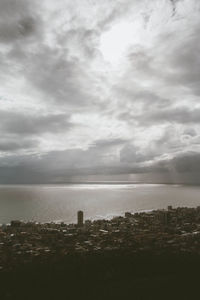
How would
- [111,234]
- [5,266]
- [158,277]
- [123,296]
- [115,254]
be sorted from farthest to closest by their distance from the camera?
[111,234] → [115,254] → [5,266] → [158,277] → [123,296]

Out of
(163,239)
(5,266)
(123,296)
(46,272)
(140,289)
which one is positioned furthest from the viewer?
(163,239)

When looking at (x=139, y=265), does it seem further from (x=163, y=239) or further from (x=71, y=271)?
(x=163, y=239)

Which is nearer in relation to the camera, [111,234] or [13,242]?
[13,242]

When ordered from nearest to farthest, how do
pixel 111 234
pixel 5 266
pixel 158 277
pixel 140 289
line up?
pixel 140 289, pixel 158 277, pixel 5 266, pixel 111 234

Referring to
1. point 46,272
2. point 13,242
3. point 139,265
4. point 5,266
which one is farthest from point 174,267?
point 13,242

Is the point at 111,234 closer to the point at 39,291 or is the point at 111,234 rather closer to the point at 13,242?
the point at 13,242

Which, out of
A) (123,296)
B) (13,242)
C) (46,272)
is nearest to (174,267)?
(123,296)
